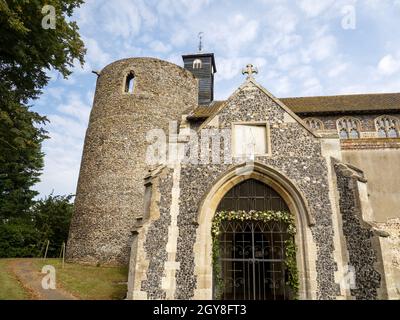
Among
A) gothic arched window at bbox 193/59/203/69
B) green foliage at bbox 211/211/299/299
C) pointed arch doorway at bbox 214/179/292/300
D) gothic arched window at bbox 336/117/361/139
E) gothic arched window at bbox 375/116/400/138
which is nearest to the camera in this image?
green foliage at bbox 211/211/299/299

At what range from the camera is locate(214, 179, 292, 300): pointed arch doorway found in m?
8.90

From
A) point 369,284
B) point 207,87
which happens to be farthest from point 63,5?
point 207,87

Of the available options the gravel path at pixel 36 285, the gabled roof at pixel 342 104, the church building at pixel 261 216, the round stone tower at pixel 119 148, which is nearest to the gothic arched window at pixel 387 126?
the gabled roof at pixel 342 104

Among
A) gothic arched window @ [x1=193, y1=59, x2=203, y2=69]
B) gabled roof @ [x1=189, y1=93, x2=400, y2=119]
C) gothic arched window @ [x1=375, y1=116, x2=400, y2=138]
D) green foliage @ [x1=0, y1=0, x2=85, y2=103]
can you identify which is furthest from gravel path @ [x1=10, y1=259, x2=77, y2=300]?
gothic arched window @ [x1=193, y1=59, x2=203, y2=69]

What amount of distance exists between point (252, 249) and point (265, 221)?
0.92 meters

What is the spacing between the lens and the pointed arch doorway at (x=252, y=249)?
890 cm

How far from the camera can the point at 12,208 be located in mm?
24047

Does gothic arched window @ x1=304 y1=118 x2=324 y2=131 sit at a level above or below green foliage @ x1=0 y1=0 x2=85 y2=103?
above

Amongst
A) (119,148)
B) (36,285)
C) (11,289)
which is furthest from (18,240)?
(11,289)

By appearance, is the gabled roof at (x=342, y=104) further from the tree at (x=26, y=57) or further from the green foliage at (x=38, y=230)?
the green foliage at (x=38, y=230)

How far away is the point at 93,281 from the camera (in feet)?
40.0

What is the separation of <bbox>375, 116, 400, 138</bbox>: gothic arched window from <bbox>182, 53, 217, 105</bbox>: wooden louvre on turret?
1253cm

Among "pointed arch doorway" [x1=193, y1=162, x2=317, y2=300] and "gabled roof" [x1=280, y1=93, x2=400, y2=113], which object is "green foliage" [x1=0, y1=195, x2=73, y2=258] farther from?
"gabled roof" [x1=280, y1=93, x2=400, y2=113]

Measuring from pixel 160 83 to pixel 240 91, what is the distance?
1099 centimetres
